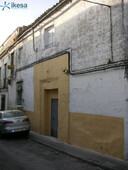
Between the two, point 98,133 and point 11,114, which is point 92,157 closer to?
point 98,133

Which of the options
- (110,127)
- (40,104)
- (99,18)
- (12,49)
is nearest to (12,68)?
(12,49)

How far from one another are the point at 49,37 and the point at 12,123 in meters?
5.02

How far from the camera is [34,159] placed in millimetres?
6758

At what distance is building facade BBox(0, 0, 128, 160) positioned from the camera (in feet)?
21.1

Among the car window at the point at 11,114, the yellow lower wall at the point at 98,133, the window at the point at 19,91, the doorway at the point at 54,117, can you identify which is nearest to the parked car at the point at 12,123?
the car window at the point at 11,114

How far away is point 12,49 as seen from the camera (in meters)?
17.0

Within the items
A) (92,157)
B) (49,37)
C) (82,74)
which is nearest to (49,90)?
(49,37)

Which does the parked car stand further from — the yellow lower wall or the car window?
the yellow lower wall

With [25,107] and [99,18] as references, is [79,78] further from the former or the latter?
[25,107]

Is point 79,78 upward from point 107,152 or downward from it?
upward

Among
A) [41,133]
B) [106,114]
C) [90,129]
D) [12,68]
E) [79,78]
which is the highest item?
[12,68]

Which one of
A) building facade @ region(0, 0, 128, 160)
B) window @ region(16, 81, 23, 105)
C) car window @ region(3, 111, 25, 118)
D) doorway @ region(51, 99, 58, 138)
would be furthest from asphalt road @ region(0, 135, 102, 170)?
window @ region(16, 81, 23, 105)

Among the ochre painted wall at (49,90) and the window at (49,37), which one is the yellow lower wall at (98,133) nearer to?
the ochre painted wall at (49,90)

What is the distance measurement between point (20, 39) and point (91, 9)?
830cm
